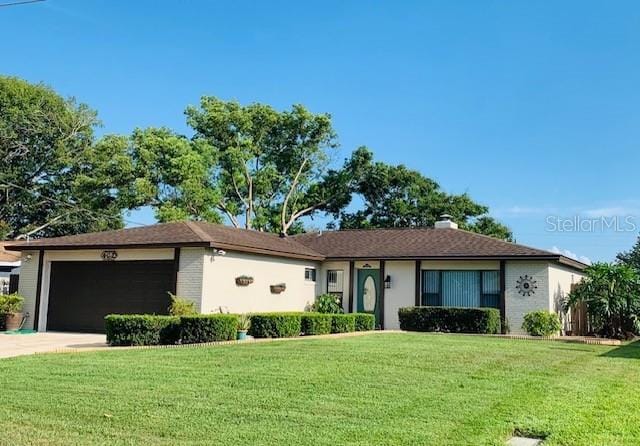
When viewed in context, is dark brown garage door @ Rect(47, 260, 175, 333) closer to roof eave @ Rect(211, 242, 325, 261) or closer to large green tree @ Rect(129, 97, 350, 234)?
roof eave @ Rect(211, 242, 325, 261)

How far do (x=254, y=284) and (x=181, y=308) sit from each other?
3349 mm

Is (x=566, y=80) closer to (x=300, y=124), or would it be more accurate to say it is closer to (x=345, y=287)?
(x=345, y=287)

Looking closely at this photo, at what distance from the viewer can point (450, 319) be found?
18594mm

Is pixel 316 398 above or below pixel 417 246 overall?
below

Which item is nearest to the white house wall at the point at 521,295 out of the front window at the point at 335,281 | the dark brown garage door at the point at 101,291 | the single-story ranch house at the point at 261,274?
the single-story ranch house at the point at 261,274

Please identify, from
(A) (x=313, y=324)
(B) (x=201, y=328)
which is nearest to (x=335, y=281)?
(A) (x=313, y=324)

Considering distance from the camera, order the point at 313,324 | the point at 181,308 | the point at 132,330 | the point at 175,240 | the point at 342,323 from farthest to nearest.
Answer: the point at 342,323 → the point at 175,240 → the point at 313,324 → the point at 181,308 → the point at 132,330

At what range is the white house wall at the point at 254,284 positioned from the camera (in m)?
16.9

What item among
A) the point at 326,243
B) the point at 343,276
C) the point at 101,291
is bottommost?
the point at 101,291

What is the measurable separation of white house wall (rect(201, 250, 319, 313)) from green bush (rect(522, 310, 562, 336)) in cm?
773

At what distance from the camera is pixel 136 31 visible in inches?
711

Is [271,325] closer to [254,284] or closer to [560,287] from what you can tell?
[254,284]

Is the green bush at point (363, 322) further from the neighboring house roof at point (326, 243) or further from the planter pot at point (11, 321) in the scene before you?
the planter pot at point (11, 321)

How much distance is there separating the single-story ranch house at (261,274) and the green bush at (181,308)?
37 cm
